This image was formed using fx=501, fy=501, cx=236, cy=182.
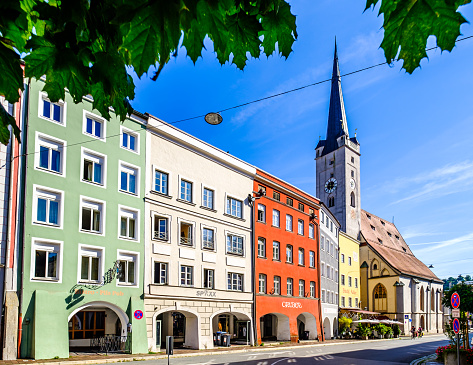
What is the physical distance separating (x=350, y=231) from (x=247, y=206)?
45317mm

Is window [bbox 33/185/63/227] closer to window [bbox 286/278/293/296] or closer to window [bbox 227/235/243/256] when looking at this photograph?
window [bbox 227/235/243/256]

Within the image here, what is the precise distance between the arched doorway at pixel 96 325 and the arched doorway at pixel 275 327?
59.9ft

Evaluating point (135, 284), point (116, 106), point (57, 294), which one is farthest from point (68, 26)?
point (135, 284)

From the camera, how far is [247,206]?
41.8 metres

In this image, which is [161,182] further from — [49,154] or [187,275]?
[49,154]

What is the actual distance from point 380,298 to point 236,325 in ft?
145

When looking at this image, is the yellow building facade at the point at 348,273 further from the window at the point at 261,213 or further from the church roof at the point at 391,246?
the window at the point at 261,213

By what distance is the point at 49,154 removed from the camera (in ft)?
86.9

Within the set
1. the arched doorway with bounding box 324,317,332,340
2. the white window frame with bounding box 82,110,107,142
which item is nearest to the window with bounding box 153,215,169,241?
the white window frame with bounding box 82,110,107,142

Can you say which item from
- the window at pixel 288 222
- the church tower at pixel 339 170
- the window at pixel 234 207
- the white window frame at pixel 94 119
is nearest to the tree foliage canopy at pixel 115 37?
the white window frame at pixel 94 119

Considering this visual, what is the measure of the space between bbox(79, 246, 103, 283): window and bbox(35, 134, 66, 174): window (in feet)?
15.1

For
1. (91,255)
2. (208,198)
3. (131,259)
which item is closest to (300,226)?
(208,198)

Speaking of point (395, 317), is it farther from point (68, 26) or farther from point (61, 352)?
point (68, 26)

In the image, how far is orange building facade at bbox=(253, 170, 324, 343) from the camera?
42.8 m
